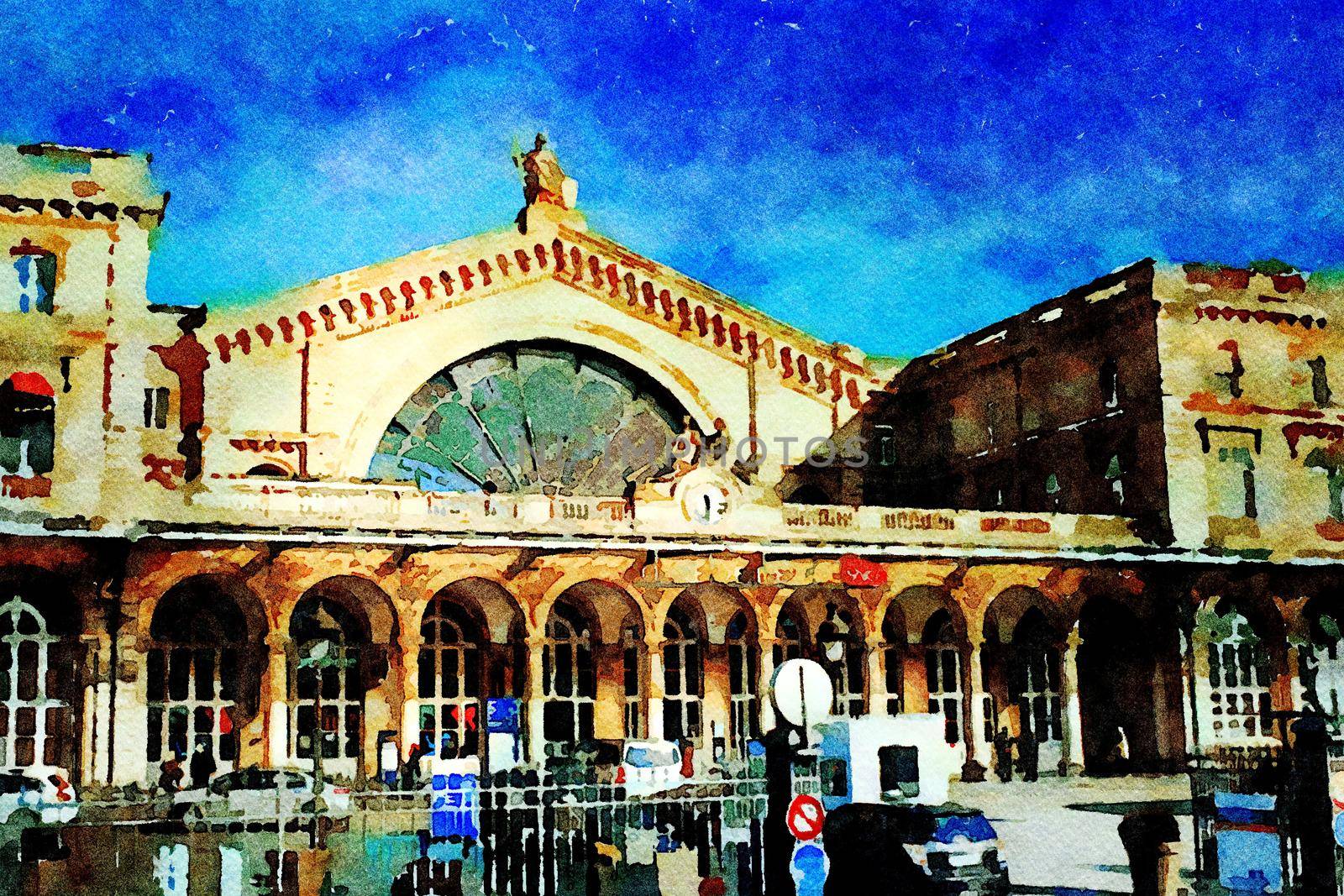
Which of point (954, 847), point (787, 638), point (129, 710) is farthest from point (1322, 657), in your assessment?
point (129, 710)

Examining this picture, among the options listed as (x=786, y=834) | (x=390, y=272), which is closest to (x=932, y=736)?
(x=786, y=834)

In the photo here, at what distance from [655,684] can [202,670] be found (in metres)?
8.48

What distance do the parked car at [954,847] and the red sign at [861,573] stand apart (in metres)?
12.9

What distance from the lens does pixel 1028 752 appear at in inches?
1177

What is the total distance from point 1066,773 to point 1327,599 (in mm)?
7777

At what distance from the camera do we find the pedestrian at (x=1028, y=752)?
2895 centimetres

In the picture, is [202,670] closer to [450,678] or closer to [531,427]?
[450,678]

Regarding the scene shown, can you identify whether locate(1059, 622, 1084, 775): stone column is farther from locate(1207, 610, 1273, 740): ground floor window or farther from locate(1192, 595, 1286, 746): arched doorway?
locate(1207, 610, 1273, 740): ground floor window

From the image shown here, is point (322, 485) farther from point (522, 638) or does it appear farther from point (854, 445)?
point (854, 445)

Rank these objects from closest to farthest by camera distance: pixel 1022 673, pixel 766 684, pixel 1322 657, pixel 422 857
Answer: pixel 422 857
pixel 766 684
pixel 1022 673
pixel 1322 657

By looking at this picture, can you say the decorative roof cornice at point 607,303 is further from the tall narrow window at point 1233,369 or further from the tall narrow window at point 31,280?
the tall narrow window at point 1233,369

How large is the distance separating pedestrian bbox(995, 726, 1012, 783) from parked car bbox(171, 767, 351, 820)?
13630mm

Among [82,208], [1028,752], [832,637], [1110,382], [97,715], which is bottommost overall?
[1028,752]

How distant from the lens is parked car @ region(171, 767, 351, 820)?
1694cm
